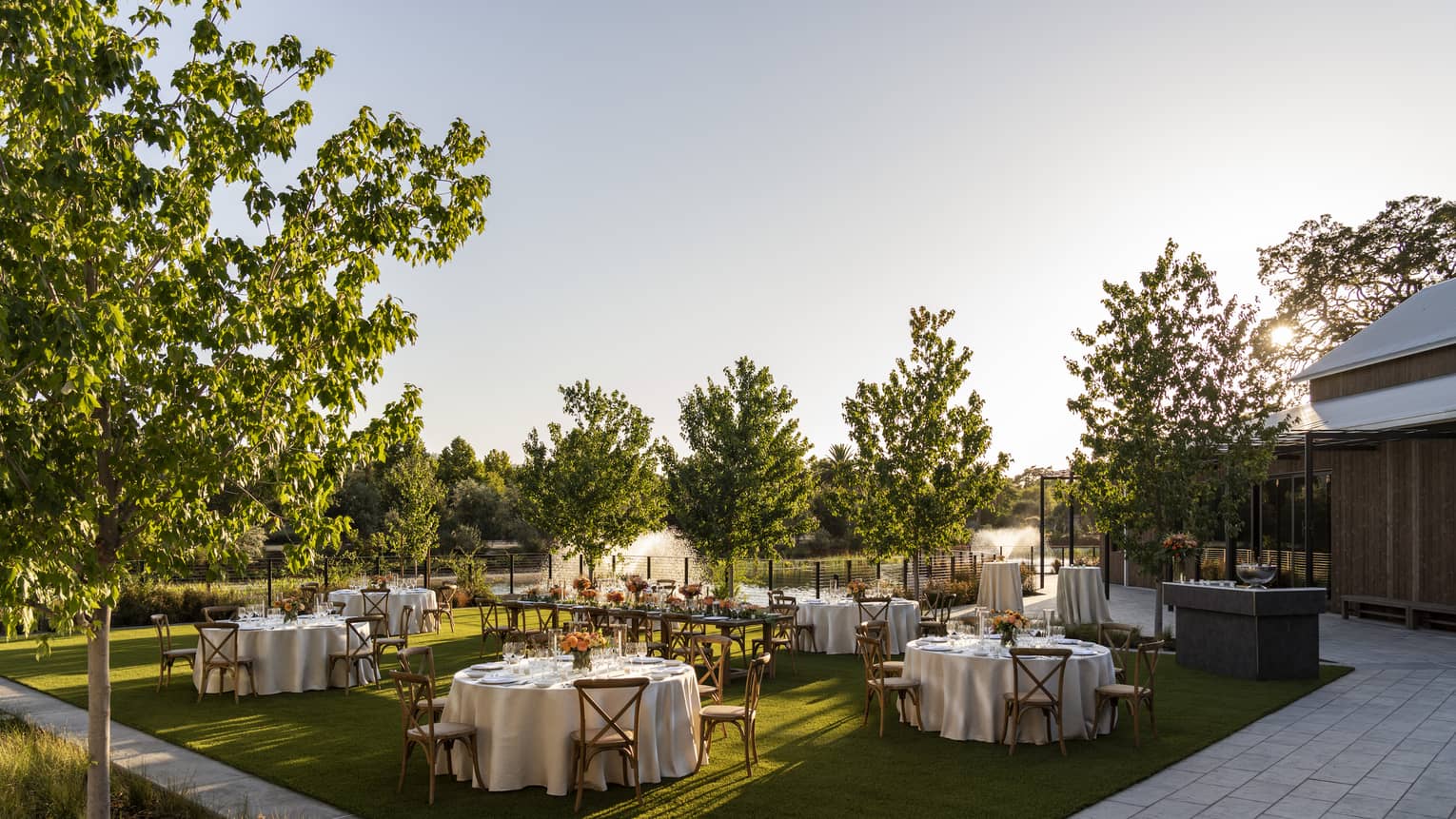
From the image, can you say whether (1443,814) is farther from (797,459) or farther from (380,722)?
(797,459)

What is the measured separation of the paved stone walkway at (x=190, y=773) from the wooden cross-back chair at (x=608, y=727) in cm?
182

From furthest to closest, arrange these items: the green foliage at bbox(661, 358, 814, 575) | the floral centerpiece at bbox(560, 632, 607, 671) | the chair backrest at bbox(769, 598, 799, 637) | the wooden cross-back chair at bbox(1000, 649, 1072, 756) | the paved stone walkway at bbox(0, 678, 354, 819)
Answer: the green foliage at bbox(661, 358, 814, 575), the chair backrest at bbox(769, 598, 799, 637), the wooden cross-back chair at bbox(1000, 649, 1072, 756), the floral centerpiece at bbox(560, 632, 607, 671), the paved stone walkway at bbox(0, 678, 354, 819)

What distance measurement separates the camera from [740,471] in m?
20.9

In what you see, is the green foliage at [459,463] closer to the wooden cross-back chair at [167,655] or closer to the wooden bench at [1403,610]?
the wooden cross-back chair at [167,655]

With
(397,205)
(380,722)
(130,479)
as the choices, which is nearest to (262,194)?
(397,205)

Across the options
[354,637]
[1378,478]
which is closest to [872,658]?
[354,637]

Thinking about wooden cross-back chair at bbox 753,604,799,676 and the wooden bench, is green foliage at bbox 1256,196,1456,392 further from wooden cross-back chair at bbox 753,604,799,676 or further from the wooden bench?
wooden cross-back chair at bbox 753,604,799,676

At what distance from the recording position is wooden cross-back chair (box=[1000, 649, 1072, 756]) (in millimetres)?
9852

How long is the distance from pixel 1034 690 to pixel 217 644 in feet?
34.6

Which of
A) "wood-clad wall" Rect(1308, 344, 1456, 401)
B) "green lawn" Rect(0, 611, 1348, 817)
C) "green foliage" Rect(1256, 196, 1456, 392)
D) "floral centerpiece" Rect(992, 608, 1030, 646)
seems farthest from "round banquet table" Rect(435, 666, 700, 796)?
"green foliage" Rect(1256, 196, 1456, 392)

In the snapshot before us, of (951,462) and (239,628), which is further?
(951,462)

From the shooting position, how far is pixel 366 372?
→ 6.29 metres

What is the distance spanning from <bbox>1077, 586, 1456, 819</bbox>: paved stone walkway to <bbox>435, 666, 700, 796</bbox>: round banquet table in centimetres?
359

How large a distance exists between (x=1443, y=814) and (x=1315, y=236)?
35.8 metres
